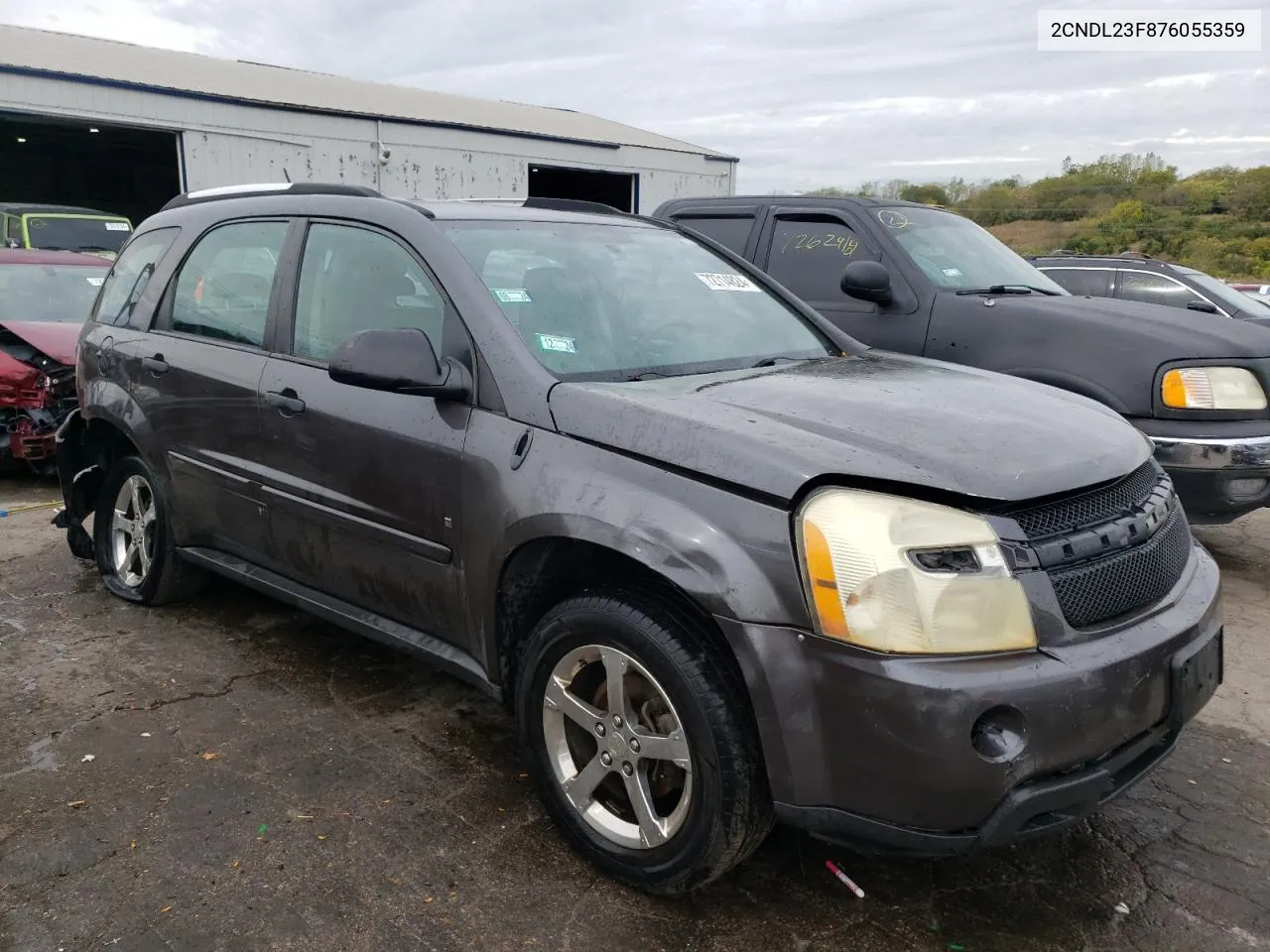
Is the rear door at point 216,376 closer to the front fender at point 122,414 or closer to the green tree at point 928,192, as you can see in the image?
the front fender at point 122,414

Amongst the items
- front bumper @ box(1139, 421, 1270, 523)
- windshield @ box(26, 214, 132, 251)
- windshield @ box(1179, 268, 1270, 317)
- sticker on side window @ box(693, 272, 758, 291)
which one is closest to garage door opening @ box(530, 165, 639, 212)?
windshield @ box(26, 214, 132, 251)

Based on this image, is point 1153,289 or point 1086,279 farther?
point 1086,279

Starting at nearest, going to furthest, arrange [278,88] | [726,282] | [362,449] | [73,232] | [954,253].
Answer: [362,449] → [726,282] → [954,253] → [73,232] → [278,88]

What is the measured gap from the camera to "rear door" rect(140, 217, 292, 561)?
12.2 feet

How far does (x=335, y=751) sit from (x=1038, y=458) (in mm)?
2358

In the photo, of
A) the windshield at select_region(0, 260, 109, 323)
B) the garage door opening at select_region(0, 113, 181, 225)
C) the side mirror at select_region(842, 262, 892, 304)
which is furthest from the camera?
the garage door opening at select_region(0, 113, 181, 225)

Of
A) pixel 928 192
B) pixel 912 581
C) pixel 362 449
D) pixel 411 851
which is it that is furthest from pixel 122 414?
pixel 928 192

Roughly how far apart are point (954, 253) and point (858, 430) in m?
3.88

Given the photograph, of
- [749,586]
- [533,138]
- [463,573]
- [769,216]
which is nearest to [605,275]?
[463,573]

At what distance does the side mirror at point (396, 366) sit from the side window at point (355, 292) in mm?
182

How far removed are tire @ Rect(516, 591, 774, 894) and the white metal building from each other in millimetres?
10674

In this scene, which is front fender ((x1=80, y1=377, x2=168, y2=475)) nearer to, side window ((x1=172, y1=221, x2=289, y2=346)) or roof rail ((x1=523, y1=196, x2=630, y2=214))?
side window ((x1=172, y1=221, x2=289, y2=346))

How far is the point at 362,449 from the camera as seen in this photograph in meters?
3.21

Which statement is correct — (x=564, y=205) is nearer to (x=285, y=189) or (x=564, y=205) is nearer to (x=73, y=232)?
(x=285, y=189)
